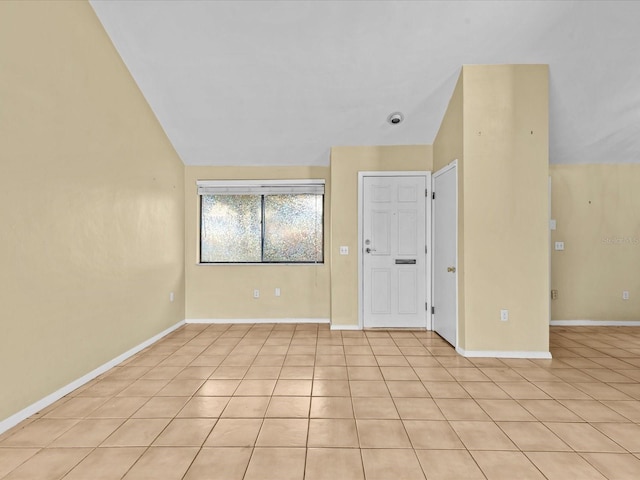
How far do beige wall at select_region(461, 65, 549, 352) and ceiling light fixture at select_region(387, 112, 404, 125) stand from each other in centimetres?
78

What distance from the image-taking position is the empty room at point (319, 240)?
2.20 m

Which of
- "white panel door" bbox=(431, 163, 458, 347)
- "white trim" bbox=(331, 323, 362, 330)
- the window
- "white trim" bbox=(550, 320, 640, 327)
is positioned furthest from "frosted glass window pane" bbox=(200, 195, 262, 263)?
"white trim" bbox=(550, 320, 640, 327)

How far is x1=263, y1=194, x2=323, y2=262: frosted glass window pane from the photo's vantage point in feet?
17.0

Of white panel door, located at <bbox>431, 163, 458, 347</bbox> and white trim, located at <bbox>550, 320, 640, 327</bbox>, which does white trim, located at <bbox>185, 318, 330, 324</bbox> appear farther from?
white trim, located at <bbox>550, 320, 640, 327</bbox>

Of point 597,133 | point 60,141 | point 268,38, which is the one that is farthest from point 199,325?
point 597,133

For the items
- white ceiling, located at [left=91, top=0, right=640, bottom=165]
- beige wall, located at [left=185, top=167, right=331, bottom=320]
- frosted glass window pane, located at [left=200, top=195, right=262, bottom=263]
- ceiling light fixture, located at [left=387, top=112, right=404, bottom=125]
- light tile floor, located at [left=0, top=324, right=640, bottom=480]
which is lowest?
light tile floor, located at [left=0, top=324, right=640, bottom=480]

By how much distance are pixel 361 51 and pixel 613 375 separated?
3.72 metres

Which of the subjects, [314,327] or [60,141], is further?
[314,327]

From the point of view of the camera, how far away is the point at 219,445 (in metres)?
2.06

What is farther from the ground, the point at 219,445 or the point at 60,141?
the point at 60,141

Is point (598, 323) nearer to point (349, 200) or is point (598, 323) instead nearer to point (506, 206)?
point (506, 206)

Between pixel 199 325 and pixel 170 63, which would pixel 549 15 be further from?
pixel 199 325

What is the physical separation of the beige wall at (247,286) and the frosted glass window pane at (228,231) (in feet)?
0.48

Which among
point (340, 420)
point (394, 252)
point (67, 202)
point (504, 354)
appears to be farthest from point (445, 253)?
point (67, 202)
